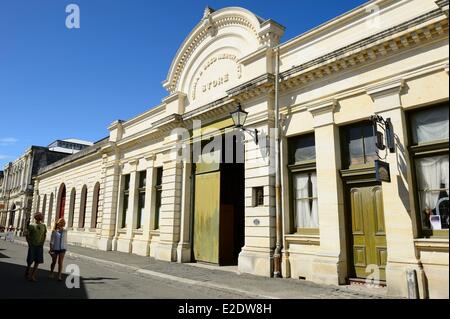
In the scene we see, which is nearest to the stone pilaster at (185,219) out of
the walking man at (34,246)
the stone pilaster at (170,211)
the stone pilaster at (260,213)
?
the stone pilaster at (170,211)

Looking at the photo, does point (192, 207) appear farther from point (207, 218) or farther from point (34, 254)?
point (34, 254)

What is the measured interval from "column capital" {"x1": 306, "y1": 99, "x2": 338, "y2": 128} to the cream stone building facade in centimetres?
3

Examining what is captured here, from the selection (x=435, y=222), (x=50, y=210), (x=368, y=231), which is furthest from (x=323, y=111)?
(x=50, y=210)

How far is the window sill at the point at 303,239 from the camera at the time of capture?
9367 millimetres

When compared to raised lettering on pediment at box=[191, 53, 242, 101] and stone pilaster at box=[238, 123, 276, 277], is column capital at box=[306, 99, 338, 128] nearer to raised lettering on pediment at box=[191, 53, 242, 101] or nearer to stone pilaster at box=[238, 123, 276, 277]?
stone pilaster at box=[238, 123, 276, 277]

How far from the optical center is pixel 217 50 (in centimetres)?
1395

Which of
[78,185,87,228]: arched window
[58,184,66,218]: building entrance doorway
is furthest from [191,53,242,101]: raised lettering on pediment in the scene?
[58,184,66,218]: building entrance doorway

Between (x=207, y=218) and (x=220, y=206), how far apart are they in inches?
31.9
